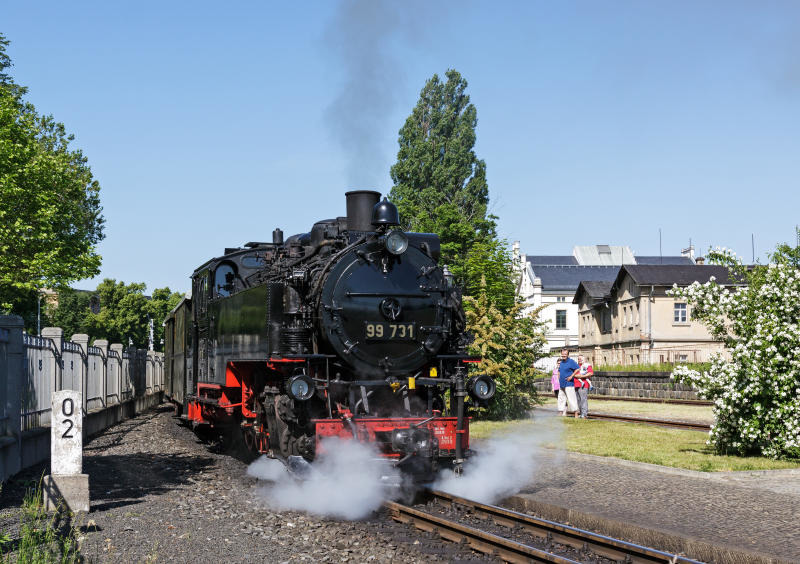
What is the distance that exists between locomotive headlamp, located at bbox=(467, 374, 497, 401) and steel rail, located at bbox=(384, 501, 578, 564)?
2.09m

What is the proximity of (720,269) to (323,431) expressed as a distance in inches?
1695

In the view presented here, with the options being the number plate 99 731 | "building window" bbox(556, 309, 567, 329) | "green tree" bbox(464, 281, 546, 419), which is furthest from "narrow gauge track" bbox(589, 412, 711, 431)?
"building window" bbox(556, 309, 567, 329)

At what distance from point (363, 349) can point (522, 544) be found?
3.77 meters

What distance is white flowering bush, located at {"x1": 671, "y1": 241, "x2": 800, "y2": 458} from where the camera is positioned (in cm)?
1131

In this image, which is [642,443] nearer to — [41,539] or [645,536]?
[645,536]

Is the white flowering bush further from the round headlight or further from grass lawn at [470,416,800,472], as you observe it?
the round headlight

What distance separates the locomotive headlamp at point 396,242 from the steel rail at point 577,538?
10.0 ft

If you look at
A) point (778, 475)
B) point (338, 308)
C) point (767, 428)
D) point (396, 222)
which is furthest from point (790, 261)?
point (338, 308)

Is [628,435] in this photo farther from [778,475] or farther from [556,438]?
[778,475]

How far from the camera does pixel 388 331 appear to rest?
10.0 meters

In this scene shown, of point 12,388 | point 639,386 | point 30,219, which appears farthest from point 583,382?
point 30,219

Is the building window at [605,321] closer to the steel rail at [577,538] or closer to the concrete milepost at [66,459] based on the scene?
the steel rail at [577,538]

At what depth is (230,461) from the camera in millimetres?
13008

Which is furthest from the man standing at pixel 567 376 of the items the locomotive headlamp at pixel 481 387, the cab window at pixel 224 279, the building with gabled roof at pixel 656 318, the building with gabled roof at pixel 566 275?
the building with gabled roof at pixel 566 275
